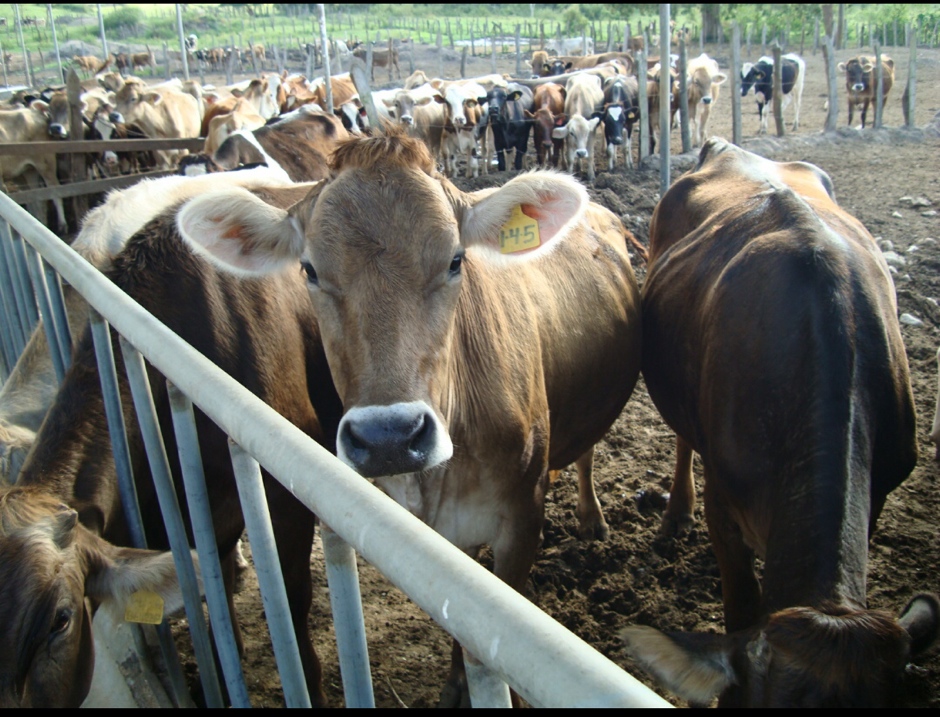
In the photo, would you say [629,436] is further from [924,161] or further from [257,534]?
[924,161]

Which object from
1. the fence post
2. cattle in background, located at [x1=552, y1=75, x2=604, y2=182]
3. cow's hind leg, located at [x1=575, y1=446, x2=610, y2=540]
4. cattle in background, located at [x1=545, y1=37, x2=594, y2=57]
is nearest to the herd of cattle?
cow's hind leg, located at [x1=575, y1=446, x2=610, y2=540]

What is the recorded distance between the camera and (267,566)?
1.38 metres

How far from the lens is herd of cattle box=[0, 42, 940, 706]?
5.83ft

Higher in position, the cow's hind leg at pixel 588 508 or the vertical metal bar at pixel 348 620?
the vertical metal bar at pixel 348 620

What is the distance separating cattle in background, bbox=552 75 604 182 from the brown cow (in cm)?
1060

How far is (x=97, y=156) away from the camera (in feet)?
41.5

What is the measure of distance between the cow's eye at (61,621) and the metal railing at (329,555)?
11.1 inches

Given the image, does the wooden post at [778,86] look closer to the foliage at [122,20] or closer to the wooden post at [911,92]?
the wooden post at [911,92]

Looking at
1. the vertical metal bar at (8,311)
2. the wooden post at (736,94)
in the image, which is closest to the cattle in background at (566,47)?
the wooden post at (736,94)

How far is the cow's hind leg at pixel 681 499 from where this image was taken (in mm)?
4131

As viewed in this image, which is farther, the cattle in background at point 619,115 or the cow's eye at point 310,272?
the cattle in background at point 619,115

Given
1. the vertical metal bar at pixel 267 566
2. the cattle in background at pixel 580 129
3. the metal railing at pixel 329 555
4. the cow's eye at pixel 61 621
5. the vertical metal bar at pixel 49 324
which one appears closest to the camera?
the metal railing at pixel 329 555

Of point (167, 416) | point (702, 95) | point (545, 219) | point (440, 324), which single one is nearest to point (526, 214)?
point (545, 219)

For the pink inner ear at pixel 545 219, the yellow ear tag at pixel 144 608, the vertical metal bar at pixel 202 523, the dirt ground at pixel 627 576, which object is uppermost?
the pink inner ear at pixel 545 219
